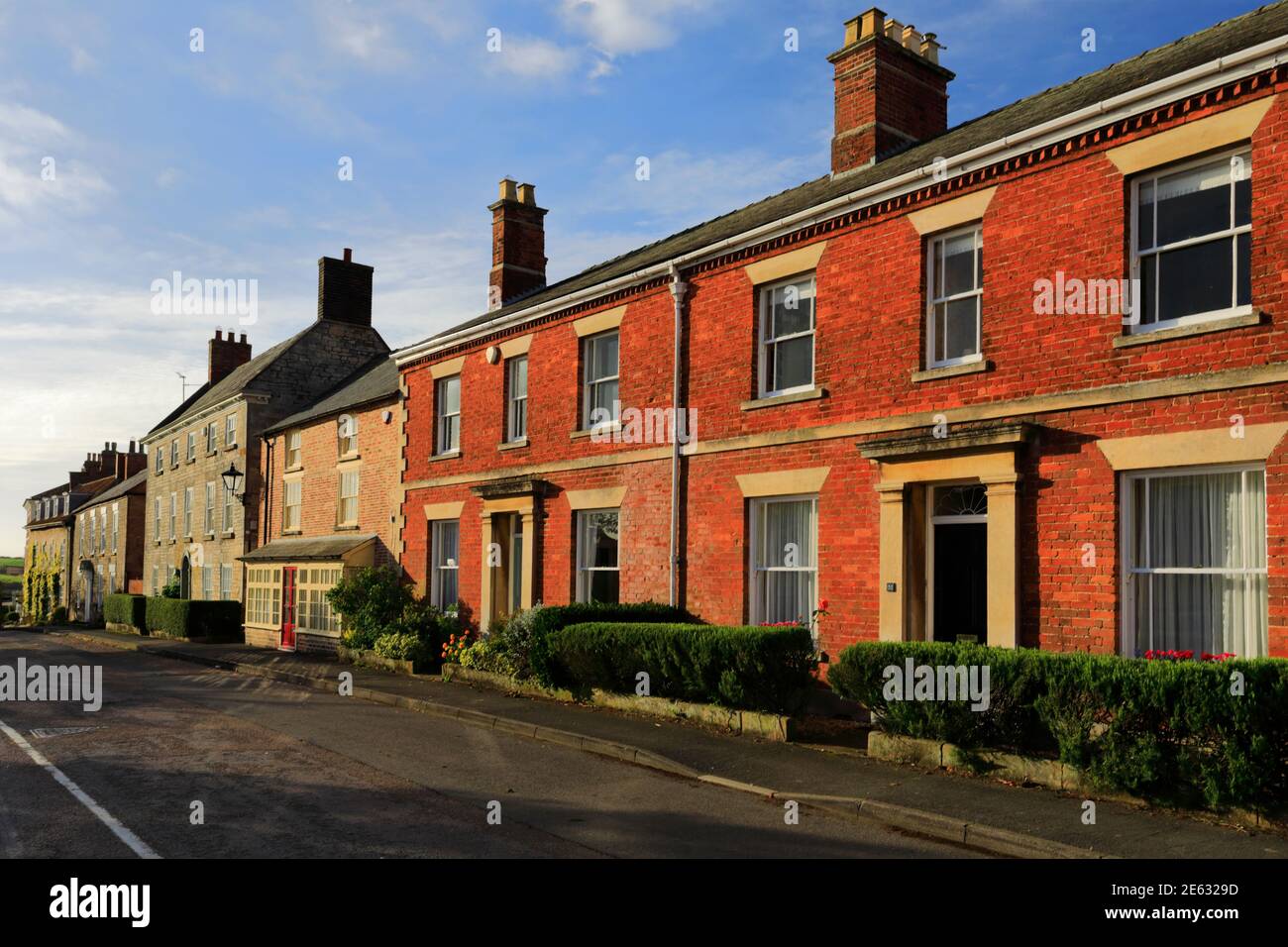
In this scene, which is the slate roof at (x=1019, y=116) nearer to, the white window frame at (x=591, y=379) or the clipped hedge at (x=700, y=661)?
the white window frame at (x=591, y=379)

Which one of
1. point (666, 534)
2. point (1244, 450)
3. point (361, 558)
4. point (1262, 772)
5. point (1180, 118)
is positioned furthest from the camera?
point (361, 558)

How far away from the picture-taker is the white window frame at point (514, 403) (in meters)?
19.9

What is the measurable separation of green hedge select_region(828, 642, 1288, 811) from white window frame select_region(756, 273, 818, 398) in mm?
5048

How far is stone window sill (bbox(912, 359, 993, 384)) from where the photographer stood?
11812mm

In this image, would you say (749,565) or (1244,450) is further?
(749,565)

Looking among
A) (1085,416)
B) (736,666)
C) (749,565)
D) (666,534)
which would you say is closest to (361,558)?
(666,534)

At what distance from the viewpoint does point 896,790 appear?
919cm

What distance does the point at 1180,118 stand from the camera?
10.2 metres

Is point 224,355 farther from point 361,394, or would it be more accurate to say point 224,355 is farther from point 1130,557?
point 1130,557

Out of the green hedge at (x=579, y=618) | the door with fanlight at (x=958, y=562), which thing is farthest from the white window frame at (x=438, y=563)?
the door with fanlight at (x=958, y=562)

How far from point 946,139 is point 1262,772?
971 centimetres

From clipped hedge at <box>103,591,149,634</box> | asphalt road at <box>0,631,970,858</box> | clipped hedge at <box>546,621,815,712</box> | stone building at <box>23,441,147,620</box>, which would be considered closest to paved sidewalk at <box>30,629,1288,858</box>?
asphalt road at <box>0,631,970,858</box>

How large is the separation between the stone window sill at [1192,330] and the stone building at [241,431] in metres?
27.6
